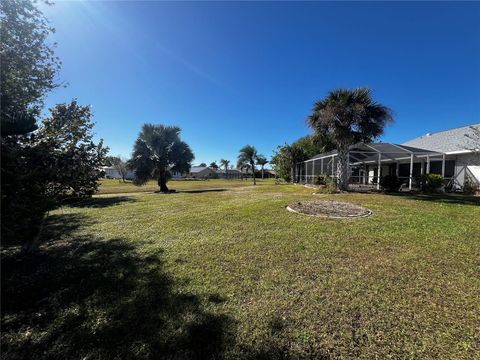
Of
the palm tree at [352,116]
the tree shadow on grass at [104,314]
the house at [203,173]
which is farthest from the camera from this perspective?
the house at [203,173]

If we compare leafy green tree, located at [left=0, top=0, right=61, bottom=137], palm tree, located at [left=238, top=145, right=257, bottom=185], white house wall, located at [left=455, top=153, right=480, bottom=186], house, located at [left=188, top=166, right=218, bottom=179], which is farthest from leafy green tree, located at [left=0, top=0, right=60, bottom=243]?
house, located at [left=188, top=166, right=218, bottom=179]

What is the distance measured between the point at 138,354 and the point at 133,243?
3671mm

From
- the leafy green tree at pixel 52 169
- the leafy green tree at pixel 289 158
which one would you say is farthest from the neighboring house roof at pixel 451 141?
the leafy green tree at pixel 52 169

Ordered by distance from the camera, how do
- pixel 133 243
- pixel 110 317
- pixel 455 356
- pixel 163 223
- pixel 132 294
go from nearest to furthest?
pixel 455 356, pixel 110 317, pixel 132 294, pixel 133 243, pixel 163 223

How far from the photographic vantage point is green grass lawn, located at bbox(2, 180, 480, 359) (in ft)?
7.66

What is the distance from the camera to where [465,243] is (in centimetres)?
500

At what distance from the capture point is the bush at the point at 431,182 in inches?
567

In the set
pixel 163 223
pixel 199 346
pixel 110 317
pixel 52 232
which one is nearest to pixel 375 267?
pixel 199 346

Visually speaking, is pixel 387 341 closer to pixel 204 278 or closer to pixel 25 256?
pixel 204 278

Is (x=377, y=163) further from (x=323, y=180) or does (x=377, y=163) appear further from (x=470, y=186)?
(x=470, y=186)

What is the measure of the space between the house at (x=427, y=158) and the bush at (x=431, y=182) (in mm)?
831

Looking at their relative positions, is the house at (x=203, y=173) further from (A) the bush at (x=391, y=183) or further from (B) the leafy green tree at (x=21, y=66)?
(B) the leafy green tree at (x=21, y=66)

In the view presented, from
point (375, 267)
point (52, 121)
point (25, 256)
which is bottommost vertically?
point (25, 256)

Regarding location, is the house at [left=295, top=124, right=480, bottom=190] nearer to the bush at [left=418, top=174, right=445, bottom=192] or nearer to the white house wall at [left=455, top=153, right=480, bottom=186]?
the white house wall at [left=455, top=153, right=480, bottom=186]
